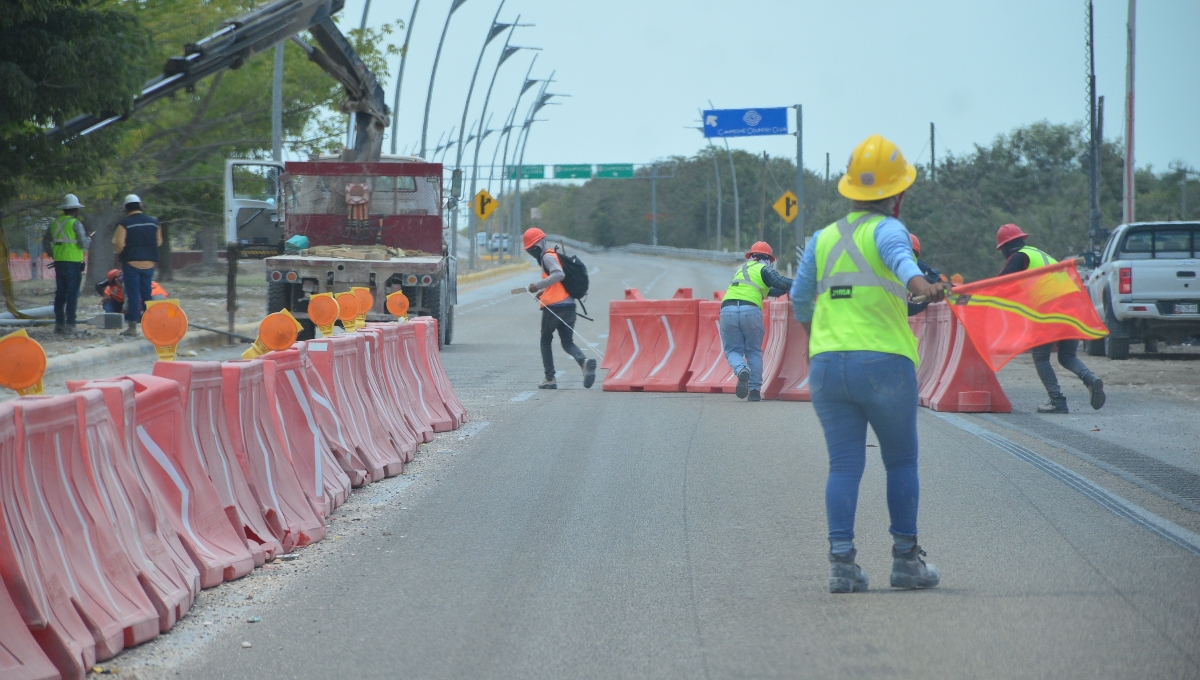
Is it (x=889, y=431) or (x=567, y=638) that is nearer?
(x=567, y=638)

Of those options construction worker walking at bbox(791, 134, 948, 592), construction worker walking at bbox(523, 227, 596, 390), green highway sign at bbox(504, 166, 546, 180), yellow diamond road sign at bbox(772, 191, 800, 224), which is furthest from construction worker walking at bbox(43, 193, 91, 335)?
green highway sign at bbox(504, 166, 546, 180)

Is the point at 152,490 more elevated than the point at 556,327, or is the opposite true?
the point at 556,327

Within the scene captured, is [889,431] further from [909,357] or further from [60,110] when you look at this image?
[60,110]

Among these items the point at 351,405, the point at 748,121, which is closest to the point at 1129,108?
the point at 748,121

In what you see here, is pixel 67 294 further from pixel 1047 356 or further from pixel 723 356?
pixel 1047 356

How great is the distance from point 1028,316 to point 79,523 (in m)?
8.65

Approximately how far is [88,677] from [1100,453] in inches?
293

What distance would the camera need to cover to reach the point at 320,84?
3138 cm

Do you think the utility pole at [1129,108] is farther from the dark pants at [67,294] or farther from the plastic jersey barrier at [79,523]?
the plastic jersey barrier at [79,523]

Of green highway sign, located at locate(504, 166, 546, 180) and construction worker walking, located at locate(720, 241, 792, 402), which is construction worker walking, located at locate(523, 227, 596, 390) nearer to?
construction worker walking, located at locate(720, 241, 792, 402)

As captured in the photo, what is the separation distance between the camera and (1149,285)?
59.8 feet

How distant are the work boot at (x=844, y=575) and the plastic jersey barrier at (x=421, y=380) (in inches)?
213

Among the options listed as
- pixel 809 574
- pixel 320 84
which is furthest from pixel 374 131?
pixel 809 574

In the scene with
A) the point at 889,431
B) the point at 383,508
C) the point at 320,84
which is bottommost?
the point at 383,508
